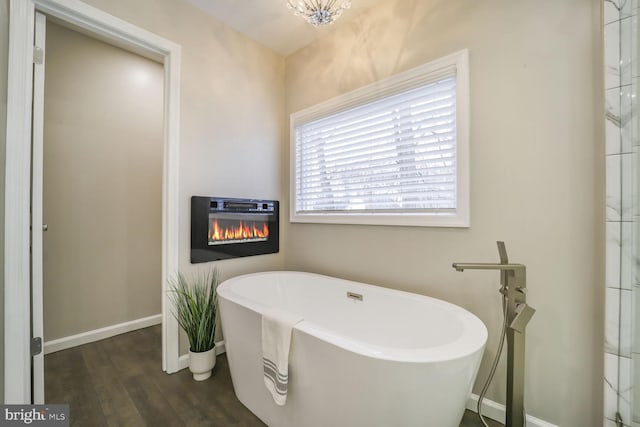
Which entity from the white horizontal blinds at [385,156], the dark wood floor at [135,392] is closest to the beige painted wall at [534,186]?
the white horizontal blinds at [385,156]

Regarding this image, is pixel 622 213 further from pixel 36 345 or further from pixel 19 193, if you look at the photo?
pixel 36 345

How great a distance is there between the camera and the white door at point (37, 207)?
62.1 inches

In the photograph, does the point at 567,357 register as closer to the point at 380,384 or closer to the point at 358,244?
the point at 380,384

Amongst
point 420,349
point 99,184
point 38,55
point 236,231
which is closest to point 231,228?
point 236,231

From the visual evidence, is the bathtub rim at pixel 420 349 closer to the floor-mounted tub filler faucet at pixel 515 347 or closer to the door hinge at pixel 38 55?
the floor-mounted tub filler faucet at pixel 515 347

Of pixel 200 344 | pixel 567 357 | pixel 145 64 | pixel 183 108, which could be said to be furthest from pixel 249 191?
pixel 567 357

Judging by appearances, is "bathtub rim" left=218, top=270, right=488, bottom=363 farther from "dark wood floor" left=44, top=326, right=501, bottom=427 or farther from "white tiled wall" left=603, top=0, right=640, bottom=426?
"dark wood floor" left=44, top=326, right=501, bottom=427

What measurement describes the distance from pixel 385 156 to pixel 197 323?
74.5 inches

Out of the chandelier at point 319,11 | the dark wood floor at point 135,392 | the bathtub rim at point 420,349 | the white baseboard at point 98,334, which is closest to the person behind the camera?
the bathtub rim at point 420,349

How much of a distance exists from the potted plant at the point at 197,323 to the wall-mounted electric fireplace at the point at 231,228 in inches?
10.4

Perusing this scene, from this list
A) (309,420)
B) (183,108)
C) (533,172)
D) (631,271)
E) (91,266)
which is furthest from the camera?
(91,266)

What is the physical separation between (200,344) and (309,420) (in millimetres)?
1065

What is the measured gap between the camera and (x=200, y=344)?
77.4 inches

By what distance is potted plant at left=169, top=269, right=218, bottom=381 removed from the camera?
6.39 feet
